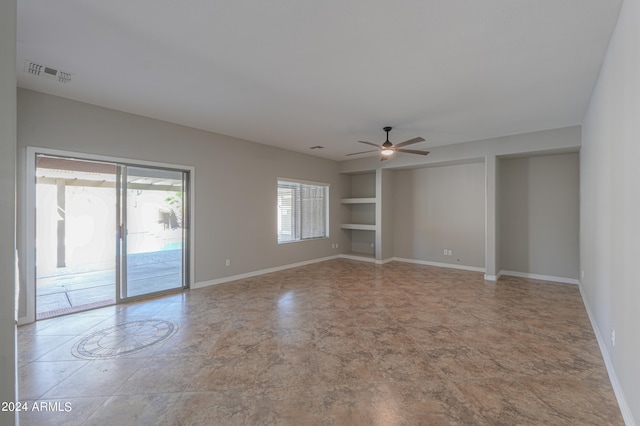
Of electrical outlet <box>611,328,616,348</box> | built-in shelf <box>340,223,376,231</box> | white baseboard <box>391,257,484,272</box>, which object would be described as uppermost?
built-in shelf <box>340,223,376,231</box>

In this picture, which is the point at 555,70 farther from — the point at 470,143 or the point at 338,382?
the point at 338,382

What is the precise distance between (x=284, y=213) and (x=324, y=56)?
452cm

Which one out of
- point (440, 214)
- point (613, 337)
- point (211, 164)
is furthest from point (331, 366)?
point (440, 214)

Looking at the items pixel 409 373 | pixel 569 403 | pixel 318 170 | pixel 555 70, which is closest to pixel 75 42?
pixel 409 373

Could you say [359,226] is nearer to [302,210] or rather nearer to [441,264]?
[302,210]

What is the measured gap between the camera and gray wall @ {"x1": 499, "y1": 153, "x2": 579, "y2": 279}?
17.2ft

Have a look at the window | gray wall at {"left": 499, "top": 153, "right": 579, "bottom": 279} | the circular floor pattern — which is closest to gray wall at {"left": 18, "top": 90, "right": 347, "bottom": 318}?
the window

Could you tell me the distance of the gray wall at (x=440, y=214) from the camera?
251 inches

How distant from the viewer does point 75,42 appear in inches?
96.0

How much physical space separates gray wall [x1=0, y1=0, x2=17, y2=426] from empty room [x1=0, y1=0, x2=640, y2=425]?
0.04 ft

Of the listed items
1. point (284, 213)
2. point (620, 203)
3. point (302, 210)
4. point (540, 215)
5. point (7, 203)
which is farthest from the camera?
point (302, 210)

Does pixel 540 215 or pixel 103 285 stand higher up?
pixel 540 215

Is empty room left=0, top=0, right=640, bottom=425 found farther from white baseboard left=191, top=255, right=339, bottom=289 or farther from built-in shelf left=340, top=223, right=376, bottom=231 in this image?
built-in shelf left=340, top=223, right=376, bottom=231

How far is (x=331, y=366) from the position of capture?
2516mm
